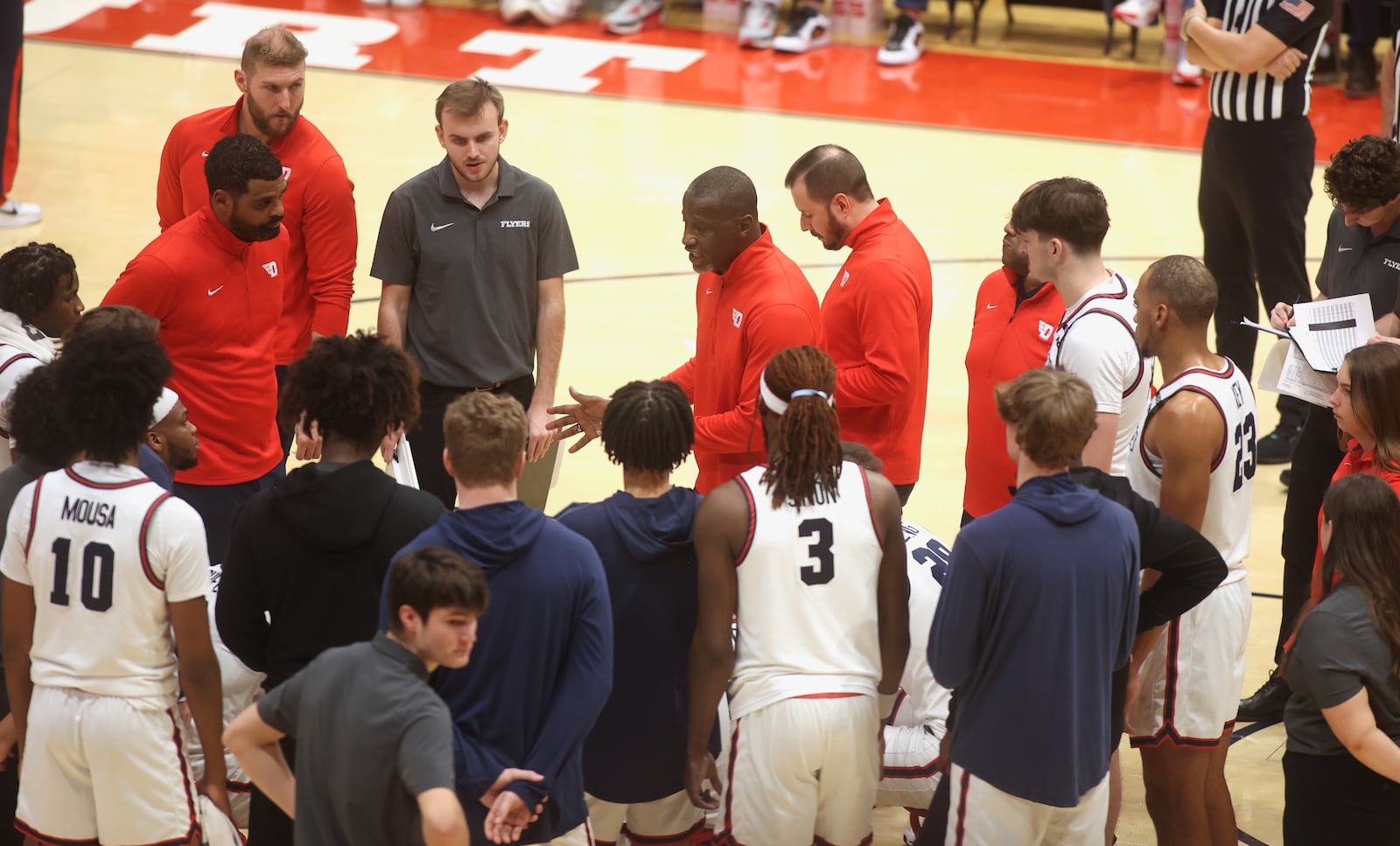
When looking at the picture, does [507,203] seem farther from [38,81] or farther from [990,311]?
[38,81]

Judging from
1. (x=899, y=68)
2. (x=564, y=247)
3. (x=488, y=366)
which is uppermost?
(x=564, y=247)

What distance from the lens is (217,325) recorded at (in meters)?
4.54

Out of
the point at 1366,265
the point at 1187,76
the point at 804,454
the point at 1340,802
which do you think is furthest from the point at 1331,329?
the point at 1187,76

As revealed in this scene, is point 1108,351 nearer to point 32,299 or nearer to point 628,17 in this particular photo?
point 32,299

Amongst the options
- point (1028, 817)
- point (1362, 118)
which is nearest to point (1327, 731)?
point (1028, 817)

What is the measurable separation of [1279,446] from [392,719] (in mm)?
5183

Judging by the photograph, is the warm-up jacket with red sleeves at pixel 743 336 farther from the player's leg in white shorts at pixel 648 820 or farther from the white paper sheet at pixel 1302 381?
the white paper sheet at pixel 1302 381

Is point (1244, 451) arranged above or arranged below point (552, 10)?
above

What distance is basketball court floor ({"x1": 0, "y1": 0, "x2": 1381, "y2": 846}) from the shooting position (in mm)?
8008

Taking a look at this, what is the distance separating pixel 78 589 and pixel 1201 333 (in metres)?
2.74

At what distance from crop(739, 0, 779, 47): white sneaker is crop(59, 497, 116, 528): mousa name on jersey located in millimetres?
10871

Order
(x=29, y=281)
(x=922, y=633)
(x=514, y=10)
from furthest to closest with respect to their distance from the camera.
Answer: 1. (x=514, y=10)
2. (x=29, y=281)
3. (x=922, y=633)

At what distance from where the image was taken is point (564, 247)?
5098mm

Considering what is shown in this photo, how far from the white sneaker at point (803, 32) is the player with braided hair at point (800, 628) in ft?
33.9
